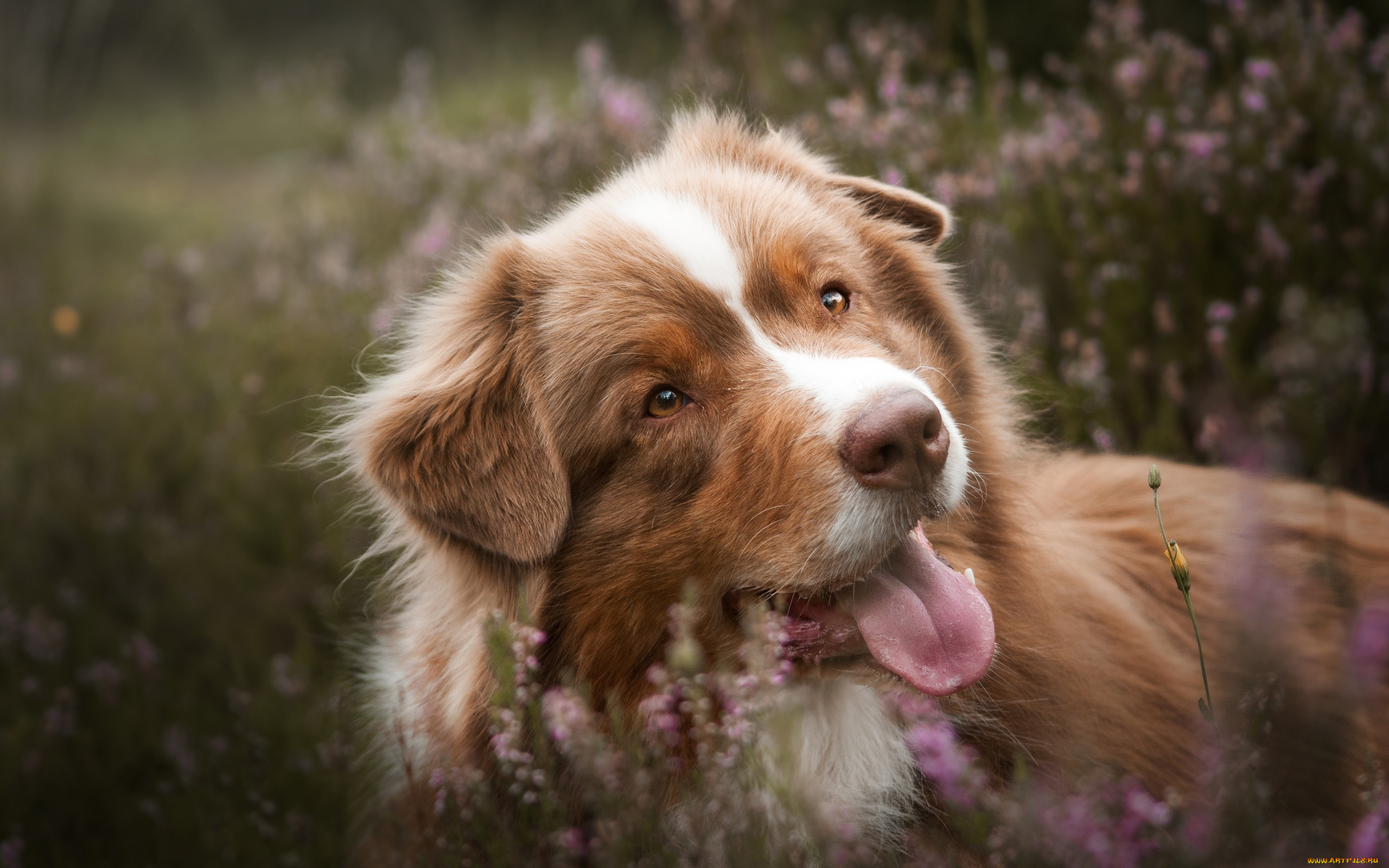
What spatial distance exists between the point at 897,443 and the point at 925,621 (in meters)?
0.49

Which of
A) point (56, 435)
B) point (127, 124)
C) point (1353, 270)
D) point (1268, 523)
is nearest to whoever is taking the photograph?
point (1268, 523)

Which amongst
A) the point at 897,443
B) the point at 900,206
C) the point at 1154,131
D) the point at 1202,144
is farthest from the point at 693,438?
the point at 1154,131

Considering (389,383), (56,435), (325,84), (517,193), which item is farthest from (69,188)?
(389,383)

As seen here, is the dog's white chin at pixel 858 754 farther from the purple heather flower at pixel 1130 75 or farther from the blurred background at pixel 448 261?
the purple heather flower at pixel 1130 75

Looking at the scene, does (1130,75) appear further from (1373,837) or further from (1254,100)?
(1373,837)

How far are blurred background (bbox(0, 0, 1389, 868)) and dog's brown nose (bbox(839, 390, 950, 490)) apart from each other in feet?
2.13

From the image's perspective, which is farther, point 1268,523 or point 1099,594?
point 1099,594

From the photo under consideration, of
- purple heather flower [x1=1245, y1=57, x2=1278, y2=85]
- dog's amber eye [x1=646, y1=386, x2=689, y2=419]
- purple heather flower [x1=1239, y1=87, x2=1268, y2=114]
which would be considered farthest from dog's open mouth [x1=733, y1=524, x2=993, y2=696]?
purple heather flower [x1=1245, y1=57, x2=1278, y2=85]

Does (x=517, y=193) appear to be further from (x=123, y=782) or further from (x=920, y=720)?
(x=920, y=720)

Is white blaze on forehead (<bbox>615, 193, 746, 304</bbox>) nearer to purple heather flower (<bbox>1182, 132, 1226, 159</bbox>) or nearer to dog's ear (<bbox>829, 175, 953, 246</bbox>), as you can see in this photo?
dog's ear (<bbox>829, 175, 953, 246</bbox>)

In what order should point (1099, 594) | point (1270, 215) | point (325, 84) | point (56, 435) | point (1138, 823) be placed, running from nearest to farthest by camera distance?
1. point (1138, 823)
2. point (1099, 594)
3. point (1270, 215)
4. point (56, 435)
5. point (325, 84)

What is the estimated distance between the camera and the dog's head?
2312mm

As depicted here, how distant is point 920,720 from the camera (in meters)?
2.43

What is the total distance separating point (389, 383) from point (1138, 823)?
2.21 metres
